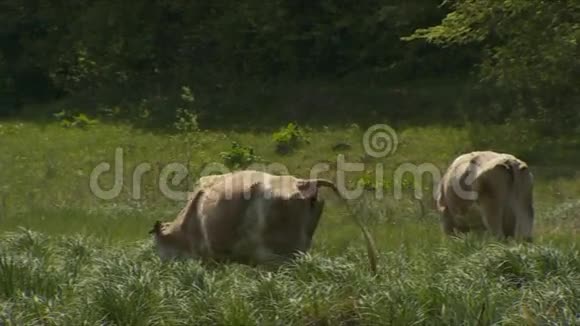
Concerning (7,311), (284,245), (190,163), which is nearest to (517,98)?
(190,163)

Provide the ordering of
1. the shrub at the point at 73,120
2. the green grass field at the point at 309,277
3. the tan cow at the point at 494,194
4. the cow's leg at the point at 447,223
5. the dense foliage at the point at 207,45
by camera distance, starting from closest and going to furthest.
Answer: the green grass field at the point at 309,277 < the tan cow at the point at 494,194 < the cow's leg at the point at 447,223 < the shrub at the point at 73,120 < the dense foliage at the point at 207,45

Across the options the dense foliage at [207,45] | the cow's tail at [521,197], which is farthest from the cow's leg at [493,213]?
the dense foliage at [207,45]

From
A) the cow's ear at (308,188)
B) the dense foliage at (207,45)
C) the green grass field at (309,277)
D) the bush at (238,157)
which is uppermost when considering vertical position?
the dense foliage at (207,45)

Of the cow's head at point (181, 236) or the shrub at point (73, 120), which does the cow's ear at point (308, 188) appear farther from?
the shrub at point (73, 120)

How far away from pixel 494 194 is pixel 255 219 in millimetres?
2741

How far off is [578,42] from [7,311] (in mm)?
17001

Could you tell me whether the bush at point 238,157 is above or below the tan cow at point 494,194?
above

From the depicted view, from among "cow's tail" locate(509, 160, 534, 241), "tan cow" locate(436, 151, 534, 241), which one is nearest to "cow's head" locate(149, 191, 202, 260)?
"tan cow" locate(436, 151, 534, 241)

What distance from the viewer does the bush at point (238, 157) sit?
25688mm

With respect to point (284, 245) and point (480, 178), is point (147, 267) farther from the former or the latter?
point (480, 178)

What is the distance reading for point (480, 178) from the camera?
508 inches

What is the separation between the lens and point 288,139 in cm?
2753

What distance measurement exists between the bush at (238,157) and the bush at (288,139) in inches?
42.4

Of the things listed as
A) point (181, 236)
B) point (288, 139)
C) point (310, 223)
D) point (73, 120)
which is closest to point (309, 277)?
point (310, 223)
